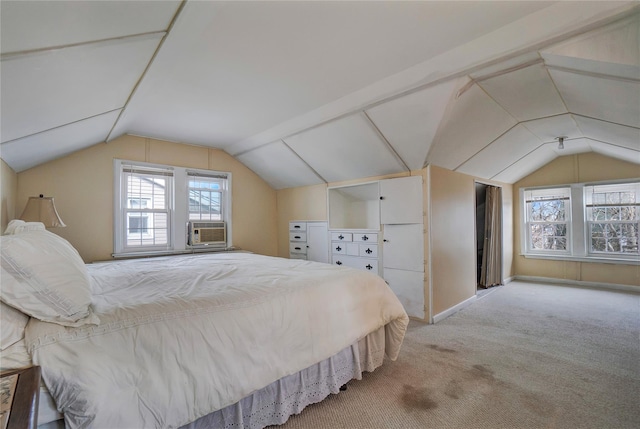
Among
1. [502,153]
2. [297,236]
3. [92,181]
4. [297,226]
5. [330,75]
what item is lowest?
[297,236]

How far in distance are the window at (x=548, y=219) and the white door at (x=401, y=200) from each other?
364cm

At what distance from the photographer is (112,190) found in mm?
3525

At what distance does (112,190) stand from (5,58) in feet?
8.92

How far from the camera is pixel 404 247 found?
11.5ft

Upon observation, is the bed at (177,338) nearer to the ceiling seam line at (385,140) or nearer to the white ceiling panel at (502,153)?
the ceiling seam line at (385,140)

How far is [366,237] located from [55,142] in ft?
11.5

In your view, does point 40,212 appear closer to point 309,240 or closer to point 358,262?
point 309,240

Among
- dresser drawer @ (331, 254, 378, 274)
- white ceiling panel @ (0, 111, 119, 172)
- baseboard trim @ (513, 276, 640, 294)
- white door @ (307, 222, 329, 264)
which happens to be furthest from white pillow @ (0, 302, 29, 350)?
baseboard trim @ (513, 276, 640, 294)

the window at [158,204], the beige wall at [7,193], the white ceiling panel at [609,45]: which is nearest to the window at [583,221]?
the white ceiling panel at [609,45]

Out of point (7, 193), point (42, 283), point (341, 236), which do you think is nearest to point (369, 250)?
point (341, 236)

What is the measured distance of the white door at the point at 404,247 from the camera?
338 cm

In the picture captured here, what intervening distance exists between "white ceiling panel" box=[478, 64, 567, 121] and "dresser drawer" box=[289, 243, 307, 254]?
3329mm

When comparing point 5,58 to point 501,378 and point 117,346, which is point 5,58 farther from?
point 501,378

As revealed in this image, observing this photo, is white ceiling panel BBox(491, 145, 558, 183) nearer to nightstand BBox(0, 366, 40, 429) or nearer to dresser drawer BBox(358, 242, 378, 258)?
dresser drawer BBox(358, 242, 378, 258)
